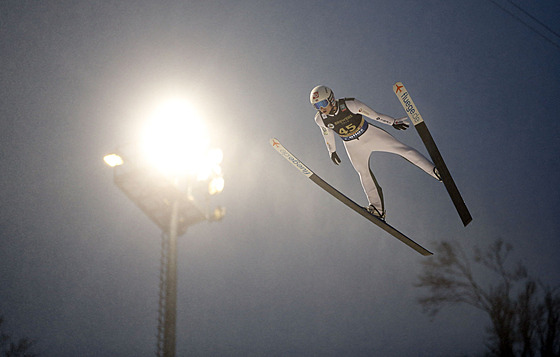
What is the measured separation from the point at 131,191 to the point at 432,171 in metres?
8.44

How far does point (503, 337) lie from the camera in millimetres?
11852

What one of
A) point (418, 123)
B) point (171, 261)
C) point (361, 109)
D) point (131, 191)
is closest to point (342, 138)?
point (361, 109)

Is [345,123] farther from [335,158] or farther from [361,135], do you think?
[335,158]

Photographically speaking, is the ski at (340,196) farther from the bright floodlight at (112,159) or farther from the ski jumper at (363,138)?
the bright floodlight at (112,159)

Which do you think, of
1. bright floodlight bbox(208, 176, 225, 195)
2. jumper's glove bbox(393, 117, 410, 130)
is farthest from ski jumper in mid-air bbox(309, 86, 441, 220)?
bright floodlight bbox(208, 176, 225, 195)

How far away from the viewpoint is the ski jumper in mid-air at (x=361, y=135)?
4059 millimetres

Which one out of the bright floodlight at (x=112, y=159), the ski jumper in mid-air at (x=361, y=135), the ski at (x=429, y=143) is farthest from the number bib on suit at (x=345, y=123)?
the bright floodlight at (x=112, y=159)

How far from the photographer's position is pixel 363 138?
14.5ft

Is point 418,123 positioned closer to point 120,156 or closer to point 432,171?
point 432,171

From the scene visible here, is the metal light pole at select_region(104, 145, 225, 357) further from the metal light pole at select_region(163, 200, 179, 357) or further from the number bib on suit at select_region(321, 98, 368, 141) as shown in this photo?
the number bib on suit at select_region(321, 98, 368, 141)

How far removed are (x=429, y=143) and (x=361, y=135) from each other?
80 centimetres

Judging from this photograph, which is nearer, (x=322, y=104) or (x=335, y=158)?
(x=322, y=104)

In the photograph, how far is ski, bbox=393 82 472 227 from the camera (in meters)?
3.97

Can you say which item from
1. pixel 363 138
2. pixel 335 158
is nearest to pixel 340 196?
pixel 335 158
